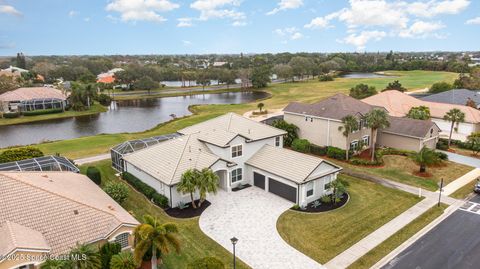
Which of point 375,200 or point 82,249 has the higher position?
point 82,249

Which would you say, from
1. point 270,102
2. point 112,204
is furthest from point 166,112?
point 112,204

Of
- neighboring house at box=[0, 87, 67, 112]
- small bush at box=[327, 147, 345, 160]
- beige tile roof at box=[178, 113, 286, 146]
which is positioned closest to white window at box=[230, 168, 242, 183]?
beige tile roof at box=[178, 113, 286, 146]

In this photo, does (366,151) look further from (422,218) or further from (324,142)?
(422,218)

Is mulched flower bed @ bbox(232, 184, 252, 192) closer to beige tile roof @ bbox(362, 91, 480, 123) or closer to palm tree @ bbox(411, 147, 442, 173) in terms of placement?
palm tree @ bbox(411, 147, 442, 173)

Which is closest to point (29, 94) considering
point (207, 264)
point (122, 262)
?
point (122, 262)

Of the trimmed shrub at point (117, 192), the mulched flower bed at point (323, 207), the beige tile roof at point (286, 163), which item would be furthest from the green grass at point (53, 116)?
the mulched flower bed at point (323, 207)

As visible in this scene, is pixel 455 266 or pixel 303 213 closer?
pixel 455 266

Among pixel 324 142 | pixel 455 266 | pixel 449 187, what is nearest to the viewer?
pixel 455 266

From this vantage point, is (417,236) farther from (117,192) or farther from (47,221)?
(47,221)
